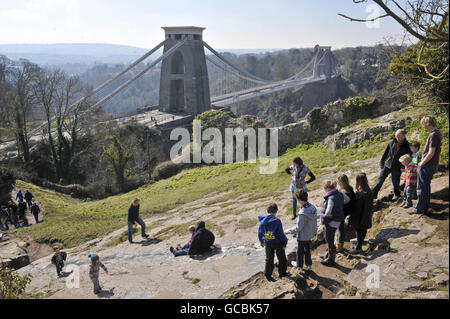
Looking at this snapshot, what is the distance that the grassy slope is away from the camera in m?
11.6

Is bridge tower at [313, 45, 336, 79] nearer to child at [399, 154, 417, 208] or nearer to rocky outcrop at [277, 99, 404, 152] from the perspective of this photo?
rocky outcrop at [277, 99, 404, 152]

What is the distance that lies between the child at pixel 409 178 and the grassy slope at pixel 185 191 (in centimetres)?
382

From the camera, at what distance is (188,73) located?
42.7 m

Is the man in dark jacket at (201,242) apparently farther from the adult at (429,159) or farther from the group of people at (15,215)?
the group of people at (15,215)

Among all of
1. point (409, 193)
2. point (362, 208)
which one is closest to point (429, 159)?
point (409, 193)

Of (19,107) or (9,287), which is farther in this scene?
(19,107)

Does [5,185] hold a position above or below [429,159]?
below

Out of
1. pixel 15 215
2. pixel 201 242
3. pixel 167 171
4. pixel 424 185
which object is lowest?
pixel 15 215

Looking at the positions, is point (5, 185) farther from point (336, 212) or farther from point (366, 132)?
point (336, 212)

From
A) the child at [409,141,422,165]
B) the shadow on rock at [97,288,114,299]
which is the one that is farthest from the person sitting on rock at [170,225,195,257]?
the child at [409,141,422,165]

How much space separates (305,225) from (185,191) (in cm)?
1015

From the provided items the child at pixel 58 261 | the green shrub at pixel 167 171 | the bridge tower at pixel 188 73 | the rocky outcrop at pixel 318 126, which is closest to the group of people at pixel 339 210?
the child at pixel 58 261

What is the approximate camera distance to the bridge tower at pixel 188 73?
42.3 metres
